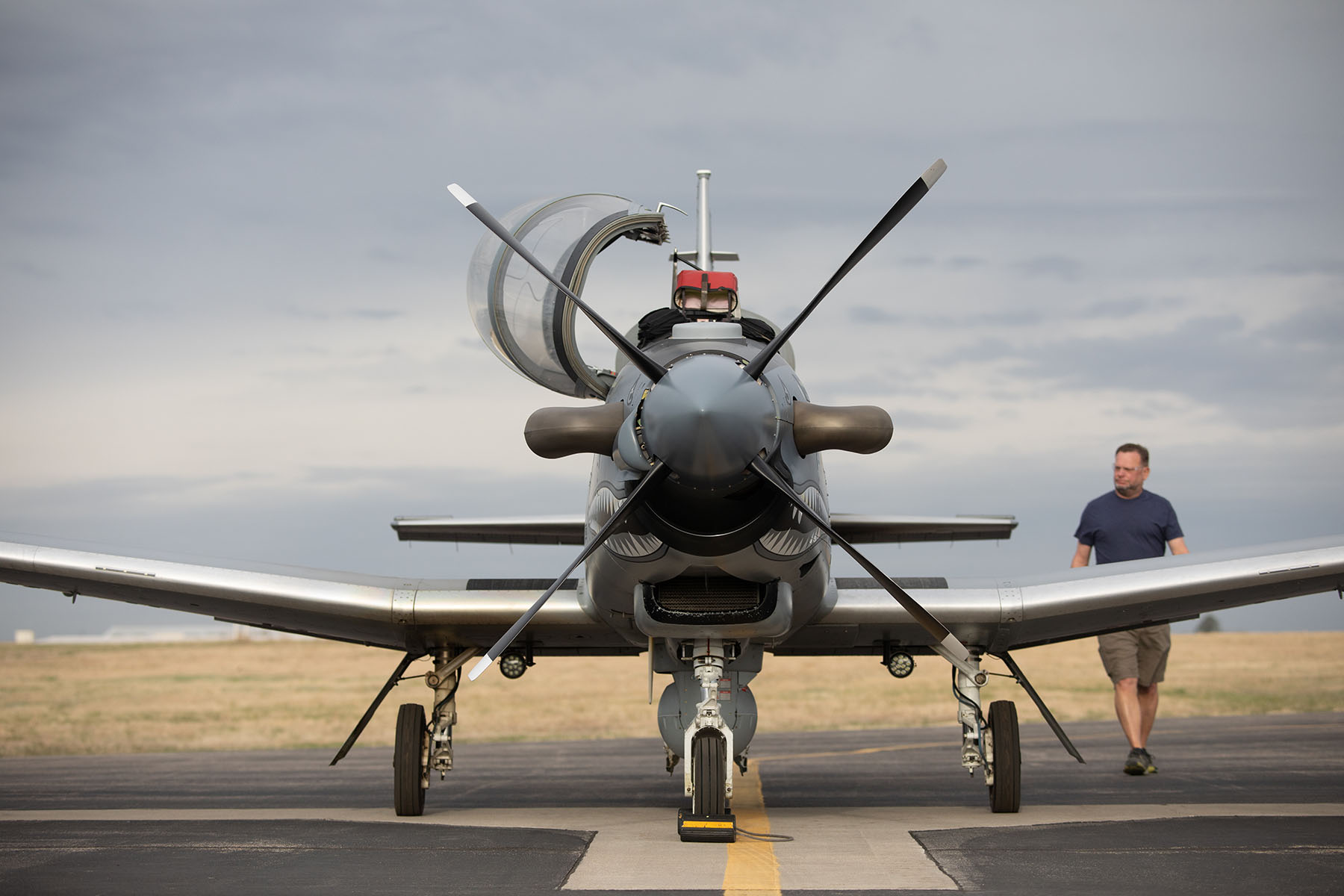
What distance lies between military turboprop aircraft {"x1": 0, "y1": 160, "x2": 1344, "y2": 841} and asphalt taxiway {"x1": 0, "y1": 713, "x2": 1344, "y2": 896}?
74 cm

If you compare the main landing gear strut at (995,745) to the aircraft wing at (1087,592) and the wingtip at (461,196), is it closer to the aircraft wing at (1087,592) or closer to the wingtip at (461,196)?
the aircraft wing at (1087,592)

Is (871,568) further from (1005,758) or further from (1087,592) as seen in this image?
(1087,592)

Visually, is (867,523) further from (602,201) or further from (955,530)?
(602,201)

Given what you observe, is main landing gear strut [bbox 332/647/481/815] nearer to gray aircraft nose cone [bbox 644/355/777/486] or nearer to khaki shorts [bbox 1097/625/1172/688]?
gray aircraft nose cone [bbox 644/355/777/486]

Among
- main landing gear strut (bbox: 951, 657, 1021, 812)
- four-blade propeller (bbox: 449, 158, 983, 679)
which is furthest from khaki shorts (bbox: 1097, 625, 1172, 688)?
four-blade propeller (bbox: 449, 158, 983, 679)

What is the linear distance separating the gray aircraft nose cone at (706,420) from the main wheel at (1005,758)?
3662 mm

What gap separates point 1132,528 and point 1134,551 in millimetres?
205

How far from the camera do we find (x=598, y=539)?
696cm

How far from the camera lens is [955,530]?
12016 millimetres

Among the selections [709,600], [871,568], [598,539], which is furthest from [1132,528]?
[598,539]

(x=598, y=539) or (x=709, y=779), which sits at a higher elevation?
(x=598, y=539)

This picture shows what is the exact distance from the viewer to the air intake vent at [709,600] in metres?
7.28

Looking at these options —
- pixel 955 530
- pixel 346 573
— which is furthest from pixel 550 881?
pixel 955 530

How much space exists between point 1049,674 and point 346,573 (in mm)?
28245
